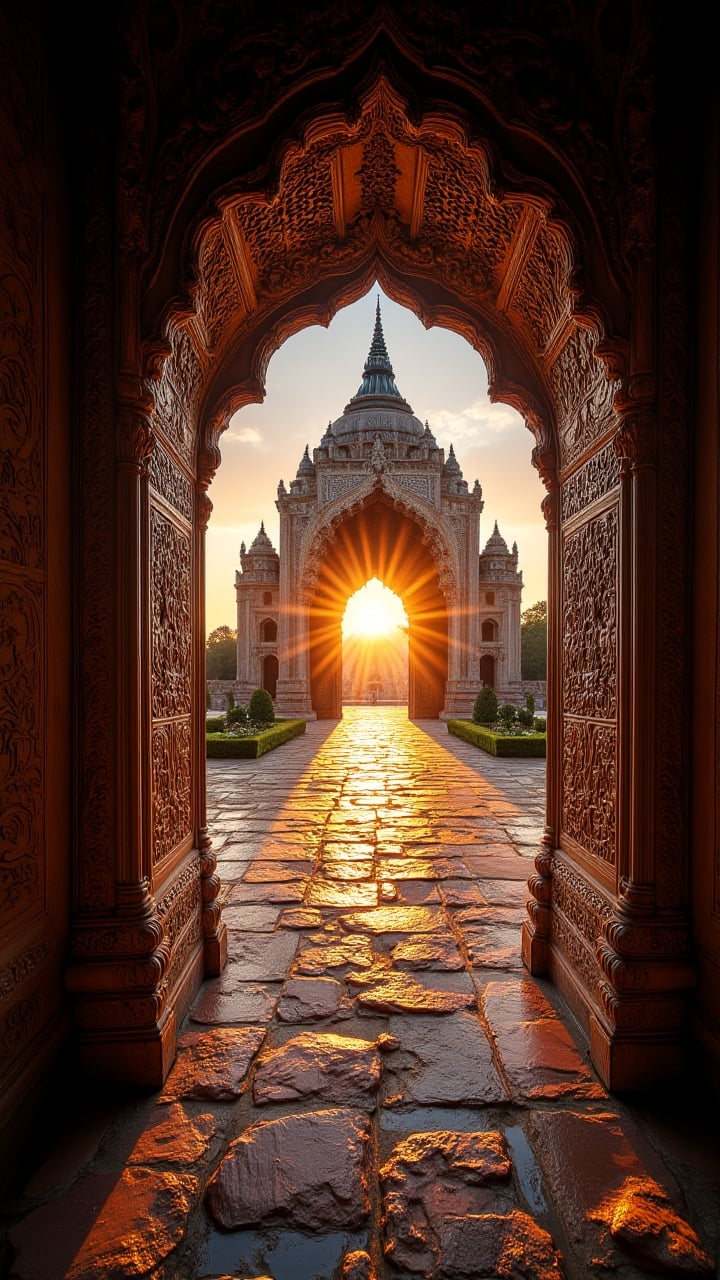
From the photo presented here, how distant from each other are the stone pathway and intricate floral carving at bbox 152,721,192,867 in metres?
0.76

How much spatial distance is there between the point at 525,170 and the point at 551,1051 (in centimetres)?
347

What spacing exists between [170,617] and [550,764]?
2.10 meters

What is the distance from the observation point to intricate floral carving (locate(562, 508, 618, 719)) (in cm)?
262

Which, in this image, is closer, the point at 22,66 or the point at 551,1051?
the point at 22,66

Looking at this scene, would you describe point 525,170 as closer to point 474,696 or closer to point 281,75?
point 281,75

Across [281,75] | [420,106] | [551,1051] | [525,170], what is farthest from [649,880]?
[281,75]

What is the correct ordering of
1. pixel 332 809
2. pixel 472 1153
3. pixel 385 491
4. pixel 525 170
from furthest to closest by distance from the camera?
pixel 385 491, pixel 332 809, pixel 525 170, pixel 472 1153

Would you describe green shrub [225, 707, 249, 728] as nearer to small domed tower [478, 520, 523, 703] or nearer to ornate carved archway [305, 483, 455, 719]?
ornate carved archway [305, 483, 455, 719]

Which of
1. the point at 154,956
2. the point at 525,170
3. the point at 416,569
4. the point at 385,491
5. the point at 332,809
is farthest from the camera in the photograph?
the point at 416,569

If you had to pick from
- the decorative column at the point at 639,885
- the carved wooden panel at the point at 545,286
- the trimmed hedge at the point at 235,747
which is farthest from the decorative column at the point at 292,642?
the decorative column at the point at 639,885

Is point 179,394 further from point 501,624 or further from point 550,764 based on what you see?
point 501,624

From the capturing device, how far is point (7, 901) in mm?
1969

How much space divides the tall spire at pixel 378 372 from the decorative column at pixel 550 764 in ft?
90.4

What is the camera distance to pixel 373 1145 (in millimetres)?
1935
